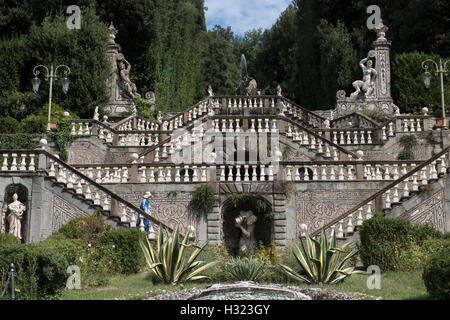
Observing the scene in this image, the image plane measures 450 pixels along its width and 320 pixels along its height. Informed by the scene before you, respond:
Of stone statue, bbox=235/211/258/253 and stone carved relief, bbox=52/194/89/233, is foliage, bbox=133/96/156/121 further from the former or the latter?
stone statue, bbox=235/211/258/253

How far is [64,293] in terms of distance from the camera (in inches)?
517

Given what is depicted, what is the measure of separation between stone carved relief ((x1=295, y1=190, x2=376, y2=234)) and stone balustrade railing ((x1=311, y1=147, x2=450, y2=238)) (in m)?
1.34

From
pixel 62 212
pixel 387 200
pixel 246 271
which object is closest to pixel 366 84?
pixel 387 200

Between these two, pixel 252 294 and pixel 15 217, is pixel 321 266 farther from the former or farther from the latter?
pixel 15 217

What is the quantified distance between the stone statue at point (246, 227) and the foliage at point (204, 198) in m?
0.98

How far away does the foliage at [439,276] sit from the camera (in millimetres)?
10484

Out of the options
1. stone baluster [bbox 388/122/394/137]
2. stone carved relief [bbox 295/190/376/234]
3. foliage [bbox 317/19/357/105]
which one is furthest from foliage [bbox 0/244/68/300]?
foliage [bbox 317/19/357/105]

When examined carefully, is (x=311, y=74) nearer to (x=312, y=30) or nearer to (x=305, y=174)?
(x=312, y=30)

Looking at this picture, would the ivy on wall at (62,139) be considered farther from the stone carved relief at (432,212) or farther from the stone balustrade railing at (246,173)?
the stone carved relief at (432,212)

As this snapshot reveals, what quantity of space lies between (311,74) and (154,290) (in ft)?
105

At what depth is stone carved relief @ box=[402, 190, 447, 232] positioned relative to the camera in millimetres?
17578

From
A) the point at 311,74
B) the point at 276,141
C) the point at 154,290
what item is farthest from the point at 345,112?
the point at 154,290

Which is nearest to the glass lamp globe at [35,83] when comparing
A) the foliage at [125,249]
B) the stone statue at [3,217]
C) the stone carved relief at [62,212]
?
the stone statue at [3,217]

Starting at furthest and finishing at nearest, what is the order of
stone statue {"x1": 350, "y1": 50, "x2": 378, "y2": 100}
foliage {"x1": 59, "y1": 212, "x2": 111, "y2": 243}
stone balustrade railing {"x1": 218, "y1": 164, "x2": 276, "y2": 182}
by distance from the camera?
stone statue {"x1": 350, "y1": 50, "x2": 378, "y2": 100}
stone balustrade railing {"x1": 218, "y1": 164, "x2": 276, "y2": 182}
foliage {"x1": 59, "y1": 212, "x2": 111, "y2": 243}
